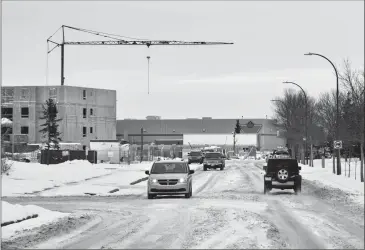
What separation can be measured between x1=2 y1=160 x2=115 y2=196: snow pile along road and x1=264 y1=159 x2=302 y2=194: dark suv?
11.5 metres

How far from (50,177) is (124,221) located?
25520mm

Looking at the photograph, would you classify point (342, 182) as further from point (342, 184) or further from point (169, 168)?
point (169, 168)

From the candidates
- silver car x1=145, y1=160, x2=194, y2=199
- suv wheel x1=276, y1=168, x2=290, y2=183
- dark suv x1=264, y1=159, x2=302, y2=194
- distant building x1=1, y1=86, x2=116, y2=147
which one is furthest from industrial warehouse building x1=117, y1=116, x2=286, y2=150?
silver car x1=145, y1=160, x2=194, y2=199

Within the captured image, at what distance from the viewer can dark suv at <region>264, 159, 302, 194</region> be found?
29.0m

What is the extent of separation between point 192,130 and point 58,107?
58.6 metres

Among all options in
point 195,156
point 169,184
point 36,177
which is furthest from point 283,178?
point 195,156

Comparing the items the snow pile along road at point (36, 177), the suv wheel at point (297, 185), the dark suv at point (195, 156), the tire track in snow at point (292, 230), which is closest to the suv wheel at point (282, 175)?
the suv wheel at point (297, 185)

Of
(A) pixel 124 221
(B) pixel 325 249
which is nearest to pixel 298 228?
(B) pixel 325 249

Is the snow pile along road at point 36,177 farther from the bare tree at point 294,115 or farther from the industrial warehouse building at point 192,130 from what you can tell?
the industrial warehouse building at point 192,130

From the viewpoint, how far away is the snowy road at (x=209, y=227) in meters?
12.3

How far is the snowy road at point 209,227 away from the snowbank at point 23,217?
765 mm

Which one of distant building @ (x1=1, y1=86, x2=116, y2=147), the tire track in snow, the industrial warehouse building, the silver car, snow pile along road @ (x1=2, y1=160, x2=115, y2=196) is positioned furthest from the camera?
the industrial warehouse building

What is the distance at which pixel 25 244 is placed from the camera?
12922mm

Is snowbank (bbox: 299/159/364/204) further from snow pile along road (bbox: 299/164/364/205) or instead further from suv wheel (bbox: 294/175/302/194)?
suv wheel (bbox: 294/175/302/194)
